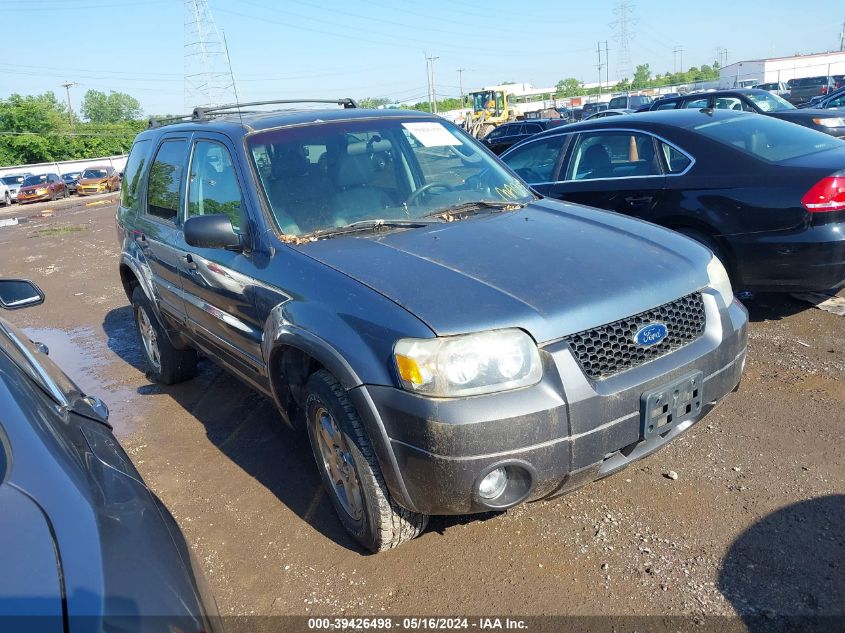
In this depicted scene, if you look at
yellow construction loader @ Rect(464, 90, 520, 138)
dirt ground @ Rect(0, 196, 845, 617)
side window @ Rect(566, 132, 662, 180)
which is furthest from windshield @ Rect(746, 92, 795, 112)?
yellow construction loader @ Rect(464, 90, 520, 138)

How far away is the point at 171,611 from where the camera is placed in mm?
1355

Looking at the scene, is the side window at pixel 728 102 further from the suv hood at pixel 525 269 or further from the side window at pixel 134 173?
the side window at pixel 134 173

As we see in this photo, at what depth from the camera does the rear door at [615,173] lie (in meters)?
5.46

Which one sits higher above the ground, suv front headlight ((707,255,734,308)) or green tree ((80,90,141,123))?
green tree ((80,90,141,123))

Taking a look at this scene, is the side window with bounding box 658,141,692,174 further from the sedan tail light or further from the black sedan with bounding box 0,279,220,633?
the black sedan with bounding box 0,279,220,633

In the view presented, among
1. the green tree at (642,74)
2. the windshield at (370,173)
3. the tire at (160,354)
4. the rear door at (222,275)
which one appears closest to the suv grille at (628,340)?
the windshield at (370,173)

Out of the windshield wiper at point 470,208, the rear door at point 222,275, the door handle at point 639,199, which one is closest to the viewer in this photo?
the rear door at point 222,275

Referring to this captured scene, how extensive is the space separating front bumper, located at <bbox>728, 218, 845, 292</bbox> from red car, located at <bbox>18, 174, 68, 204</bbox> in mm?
35439

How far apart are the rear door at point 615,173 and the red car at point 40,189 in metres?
33.8

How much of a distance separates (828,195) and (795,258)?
47 cm

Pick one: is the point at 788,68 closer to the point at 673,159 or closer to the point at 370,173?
the point at 673,159

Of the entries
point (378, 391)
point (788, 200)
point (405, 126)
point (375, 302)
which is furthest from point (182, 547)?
point (788, 200)

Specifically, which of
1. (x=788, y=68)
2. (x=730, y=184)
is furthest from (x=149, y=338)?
(x=788, y=68)

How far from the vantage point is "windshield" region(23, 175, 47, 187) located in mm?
33375
